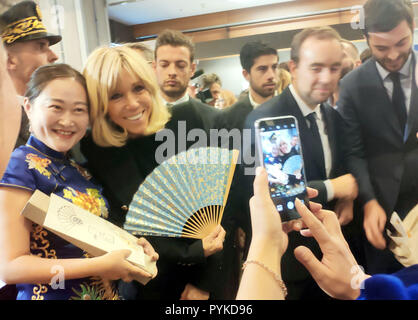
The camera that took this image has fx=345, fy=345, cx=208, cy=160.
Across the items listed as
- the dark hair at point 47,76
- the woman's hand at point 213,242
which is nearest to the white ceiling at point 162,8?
the dark hair at point 47,76

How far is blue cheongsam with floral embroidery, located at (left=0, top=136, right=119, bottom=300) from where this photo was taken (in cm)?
131

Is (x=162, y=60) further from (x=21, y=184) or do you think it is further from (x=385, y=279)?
(x=385, y=279)

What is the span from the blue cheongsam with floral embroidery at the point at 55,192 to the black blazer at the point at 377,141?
104cm

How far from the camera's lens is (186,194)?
4.71ft

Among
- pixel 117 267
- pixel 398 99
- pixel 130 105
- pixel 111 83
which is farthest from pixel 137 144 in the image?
pixel 398 99

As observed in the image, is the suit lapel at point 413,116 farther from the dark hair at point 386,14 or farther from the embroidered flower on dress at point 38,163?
the embroidered flower on dress at point 38,163

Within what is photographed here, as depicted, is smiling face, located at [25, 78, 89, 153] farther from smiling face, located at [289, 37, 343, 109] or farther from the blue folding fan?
smiling face, located at [289, 37, 343, 109]

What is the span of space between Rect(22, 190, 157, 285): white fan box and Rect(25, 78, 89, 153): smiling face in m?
0.23

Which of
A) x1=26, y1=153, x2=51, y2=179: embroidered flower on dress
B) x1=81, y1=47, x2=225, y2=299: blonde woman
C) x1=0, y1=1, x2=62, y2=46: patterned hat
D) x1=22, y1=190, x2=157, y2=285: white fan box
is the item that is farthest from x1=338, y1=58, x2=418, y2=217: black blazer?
x1=0, y1=1, x2=62, y2=46: patterned hat

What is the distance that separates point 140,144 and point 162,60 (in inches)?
13.8

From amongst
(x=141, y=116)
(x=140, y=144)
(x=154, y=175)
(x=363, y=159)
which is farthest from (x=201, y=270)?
(x=363, y=159)

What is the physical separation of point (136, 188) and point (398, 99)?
109 centimetres

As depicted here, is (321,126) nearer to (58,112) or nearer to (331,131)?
(331,131)

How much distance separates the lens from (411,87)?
4.24 feet
